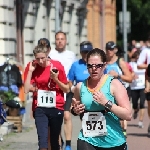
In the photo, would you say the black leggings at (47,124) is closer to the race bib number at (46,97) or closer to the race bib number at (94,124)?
the race bib number at (46,97)

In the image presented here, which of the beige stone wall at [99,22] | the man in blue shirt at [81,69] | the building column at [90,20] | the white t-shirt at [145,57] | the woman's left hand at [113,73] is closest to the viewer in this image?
the man in blue shirt at [81,69]

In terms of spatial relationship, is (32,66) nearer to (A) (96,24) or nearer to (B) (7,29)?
(B) (7,29)

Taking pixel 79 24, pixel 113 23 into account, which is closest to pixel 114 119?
pixel 79 24

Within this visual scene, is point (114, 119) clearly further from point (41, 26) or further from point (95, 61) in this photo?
point (41, 26)

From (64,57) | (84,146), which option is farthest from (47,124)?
(64,57)

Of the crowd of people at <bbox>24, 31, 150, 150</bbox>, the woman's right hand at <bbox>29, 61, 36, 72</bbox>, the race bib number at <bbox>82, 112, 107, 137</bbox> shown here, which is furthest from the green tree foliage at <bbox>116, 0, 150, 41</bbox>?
the race bib number at <bbox>82, 112, 107, 137</bbox>

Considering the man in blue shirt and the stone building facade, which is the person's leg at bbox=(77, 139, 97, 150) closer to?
the man in blue shirt

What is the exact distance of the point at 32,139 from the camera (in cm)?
1382

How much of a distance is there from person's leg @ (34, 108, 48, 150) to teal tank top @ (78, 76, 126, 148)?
2.47 m

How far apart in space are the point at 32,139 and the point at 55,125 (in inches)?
155

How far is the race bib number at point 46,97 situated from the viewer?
9.84 meters

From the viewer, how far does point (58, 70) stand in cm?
989

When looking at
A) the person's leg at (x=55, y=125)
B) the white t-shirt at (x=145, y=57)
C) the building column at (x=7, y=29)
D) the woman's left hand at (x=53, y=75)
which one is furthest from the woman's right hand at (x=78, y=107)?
the building column at (x=7, y=29)

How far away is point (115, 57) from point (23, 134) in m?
2.80
